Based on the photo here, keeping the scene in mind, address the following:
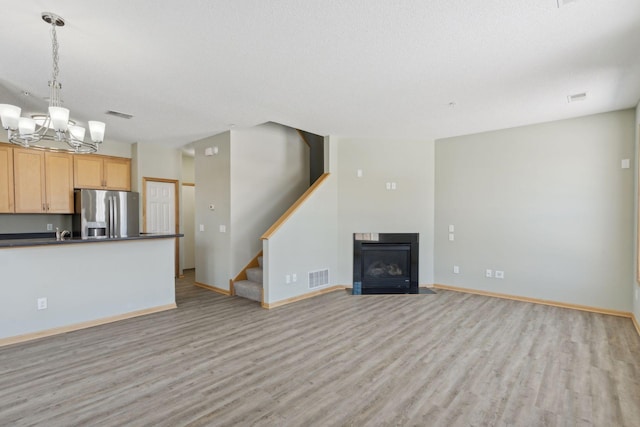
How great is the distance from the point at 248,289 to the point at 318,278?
3.79ft

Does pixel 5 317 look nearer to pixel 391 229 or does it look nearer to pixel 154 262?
pixel 154 262

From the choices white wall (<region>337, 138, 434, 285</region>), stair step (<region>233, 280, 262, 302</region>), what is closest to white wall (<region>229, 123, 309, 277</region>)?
stair step (<region>233, 280, 262, 302</region>)

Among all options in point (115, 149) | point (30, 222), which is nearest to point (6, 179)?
point (30, 222)

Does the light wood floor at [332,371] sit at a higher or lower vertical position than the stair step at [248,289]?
lower

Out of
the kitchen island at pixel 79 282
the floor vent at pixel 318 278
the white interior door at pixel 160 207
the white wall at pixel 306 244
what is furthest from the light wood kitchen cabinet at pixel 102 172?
the floor vent at pixel 318 278

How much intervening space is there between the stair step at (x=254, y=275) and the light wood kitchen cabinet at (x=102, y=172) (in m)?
3.04

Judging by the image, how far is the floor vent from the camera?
203 inches

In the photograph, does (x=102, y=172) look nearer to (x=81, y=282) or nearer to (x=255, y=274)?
(x=81, y=282)

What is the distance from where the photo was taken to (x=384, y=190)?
18.4 ft

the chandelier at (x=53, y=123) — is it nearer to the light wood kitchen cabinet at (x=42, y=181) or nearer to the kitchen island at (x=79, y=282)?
the kitchen island at (x=79, y=282)

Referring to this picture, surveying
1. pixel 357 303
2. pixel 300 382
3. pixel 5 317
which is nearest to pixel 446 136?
pixel 357 303

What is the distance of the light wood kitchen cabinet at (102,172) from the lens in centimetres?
551

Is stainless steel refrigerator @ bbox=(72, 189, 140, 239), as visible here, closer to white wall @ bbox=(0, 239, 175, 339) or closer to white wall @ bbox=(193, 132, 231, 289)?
white wall @ bbox=(193, 132, 231, 289)

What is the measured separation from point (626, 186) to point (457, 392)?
12.3ft
